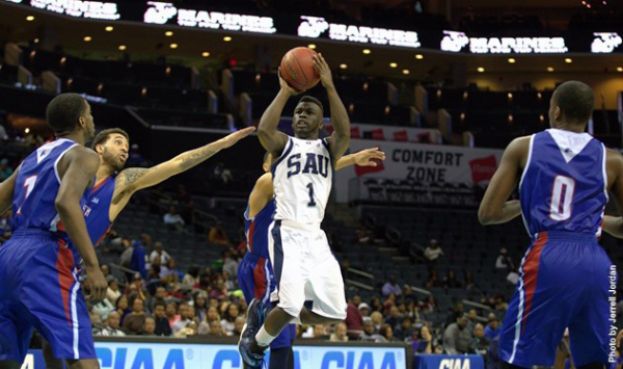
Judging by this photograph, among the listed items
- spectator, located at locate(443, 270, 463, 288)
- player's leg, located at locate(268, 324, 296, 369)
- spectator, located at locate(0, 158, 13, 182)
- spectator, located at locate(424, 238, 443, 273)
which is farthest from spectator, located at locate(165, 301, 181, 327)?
spectator, located at locate(424, 238, 443, 273)

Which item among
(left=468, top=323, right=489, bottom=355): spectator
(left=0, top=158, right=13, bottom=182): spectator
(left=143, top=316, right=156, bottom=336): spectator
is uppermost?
(left=0, top=158, right=13, bottom=182): spectator

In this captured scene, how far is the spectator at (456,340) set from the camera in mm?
19531

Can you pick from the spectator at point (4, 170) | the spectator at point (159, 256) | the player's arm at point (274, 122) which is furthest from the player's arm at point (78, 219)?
the spectator at point (4, 170)

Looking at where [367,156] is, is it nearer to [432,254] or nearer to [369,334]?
[369,334]

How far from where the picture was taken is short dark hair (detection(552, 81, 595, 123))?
6.36 meters

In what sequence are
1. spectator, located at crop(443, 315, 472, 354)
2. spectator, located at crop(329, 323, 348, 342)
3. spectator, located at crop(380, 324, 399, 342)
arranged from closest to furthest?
spectator, located at crop(329, 323, 348, 342) → spectator, located at crop(380, 324, 399, 342) → spectator, located at crop(443, 315, 472, 354)

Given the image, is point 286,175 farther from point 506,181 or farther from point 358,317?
point 358,317

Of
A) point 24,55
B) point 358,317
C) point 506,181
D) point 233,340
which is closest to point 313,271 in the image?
point 506,181

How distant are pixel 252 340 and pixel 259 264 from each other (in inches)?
31.1

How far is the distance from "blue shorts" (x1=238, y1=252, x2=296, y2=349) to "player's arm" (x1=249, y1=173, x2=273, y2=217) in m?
0.39

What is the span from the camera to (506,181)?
6270 millimetres

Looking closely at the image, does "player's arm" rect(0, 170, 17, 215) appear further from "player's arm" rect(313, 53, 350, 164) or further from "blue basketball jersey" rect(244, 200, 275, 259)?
"blue basketball jersey" rect(244, 200, 275, 259)

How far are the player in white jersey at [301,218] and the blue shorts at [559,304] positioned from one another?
2.26m

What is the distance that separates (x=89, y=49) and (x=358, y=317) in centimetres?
2599
